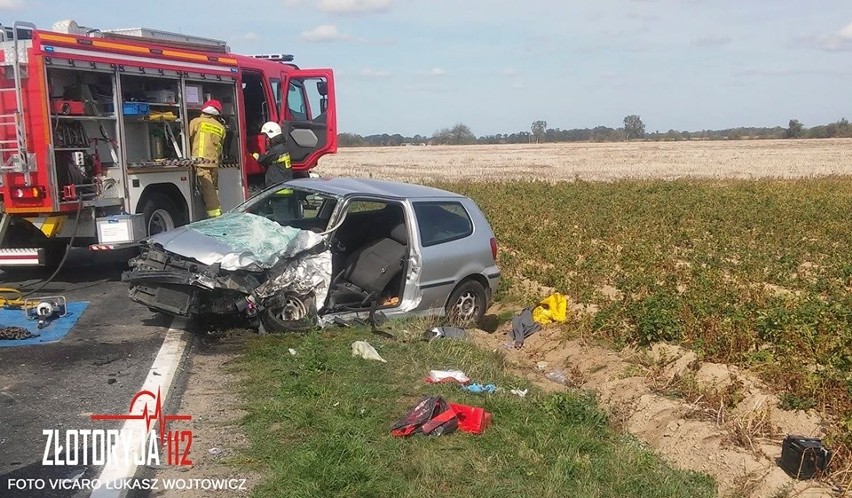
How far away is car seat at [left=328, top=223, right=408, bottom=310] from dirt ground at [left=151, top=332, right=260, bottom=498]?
1.12 m

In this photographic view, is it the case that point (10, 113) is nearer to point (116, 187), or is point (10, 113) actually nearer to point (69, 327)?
point (116, 187)

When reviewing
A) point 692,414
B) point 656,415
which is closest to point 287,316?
point 656,415

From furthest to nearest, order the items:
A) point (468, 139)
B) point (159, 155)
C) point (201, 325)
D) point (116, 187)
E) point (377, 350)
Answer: point (468, 139) → point (159, 155) → point (116, 187) → point (201, 325) → point (377, 350)

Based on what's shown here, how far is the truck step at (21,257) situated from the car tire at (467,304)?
5.01 meters

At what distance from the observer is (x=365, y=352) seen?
6.64 metres

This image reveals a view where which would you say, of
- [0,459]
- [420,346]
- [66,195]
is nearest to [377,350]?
[420,346]

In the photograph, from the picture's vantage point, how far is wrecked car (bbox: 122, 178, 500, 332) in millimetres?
7102

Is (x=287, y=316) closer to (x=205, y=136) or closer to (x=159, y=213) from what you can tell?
(x=159, y=213)

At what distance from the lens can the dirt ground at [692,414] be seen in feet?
15.5

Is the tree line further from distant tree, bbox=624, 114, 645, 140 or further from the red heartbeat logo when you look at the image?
the red heartbeat logo

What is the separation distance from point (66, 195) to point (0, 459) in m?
5.71

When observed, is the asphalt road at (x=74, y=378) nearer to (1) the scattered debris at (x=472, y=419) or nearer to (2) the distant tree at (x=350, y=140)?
(1) the scattered debris at (x=472, y=419)

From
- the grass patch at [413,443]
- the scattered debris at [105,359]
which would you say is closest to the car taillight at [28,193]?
the scattered debris at [105,359]

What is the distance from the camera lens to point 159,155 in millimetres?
11219
